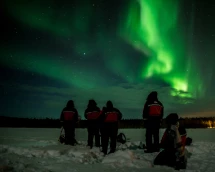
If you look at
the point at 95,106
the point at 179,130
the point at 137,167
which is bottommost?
the point at 137,167

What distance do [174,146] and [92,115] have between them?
5470 mm

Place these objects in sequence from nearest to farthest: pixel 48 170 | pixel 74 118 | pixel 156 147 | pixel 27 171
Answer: pixel 27 171
pixel 48 170
pixel 156 147
pixel 74 118

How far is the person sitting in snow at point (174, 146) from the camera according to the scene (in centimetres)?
658

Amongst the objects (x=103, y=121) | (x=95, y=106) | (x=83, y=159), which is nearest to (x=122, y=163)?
(x=83, y=159)

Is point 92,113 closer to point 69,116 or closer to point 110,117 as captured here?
point 69,116

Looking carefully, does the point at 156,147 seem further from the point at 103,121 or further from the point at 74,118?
the point at 74,118

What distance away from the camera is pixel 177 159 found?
258 inches

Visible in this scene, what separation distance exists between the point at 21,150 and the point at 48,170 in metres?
3.90

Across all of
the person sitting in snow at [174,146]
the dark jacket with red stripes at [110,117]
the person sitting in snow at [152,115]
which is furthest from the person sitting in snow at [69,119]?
the person sitting in snow at [174,146]

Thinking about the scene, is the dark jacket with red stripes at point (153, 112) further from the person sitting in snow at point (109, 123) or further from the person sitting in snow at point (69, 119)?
the person sitting in snow at point (69, 119)

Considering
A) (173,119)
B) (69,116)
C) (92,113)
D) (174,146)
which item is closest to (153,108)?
(92,113)

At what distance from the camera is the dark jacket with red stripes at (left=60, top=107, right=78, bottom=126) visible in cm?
1223

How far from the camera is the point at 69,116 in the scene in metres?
12.3

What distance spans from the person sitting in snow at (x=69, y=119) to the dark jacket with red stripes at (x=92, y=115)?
101 cm
